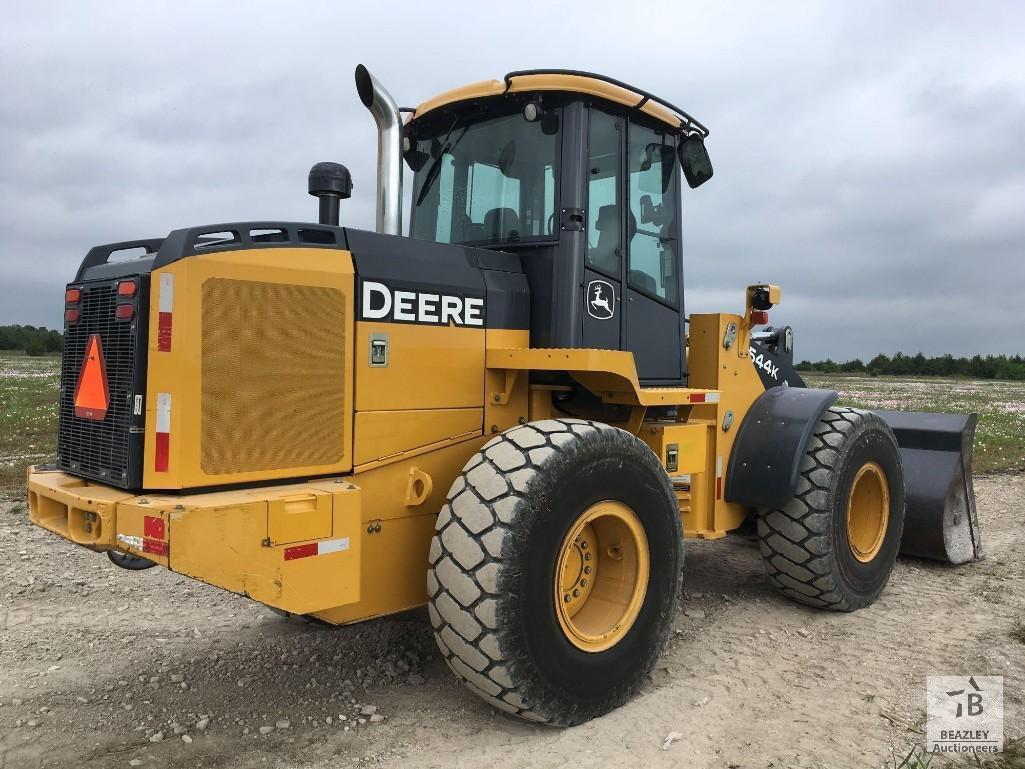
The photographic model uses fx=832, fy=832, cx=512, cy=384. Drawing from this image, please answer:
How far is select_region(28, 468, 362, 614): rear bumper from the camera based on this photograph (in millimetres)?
3221

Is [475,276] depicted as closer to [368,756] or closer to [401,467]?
[401,467]

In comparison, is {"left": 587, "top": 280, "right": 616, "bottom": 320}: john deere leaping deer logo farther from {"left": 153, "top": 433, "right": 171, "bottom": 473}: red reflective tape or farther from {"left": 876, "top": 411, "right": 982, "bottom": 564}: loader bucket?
{"left": 876, "top": 411, "right": 982, "bottom": 564}: loader bucket

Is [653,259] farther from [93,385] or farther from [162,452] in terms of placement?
[93,385]

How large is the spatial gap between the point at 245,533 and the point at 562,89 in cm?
286

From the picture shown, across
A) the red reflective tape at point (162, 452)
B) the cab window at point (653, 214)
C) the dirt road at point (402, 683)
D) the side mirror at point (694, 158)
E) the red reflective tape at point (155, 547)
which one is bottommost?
the dirt road at point (402, 683)

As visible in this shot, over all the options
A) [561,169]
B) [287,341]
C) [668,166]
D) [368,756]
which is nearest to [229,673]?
[368,756]

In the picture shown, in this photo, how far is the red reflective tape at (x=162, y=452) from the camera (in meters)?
3.43

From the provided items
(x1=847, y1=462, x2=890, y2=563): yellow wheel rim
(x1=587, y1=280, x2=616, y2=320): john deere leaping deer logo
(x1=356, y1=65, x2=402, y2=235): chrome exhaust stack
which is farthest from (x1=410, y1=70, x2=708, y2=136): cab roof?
(x1=847, y1=462, x2=890, y2=563): yellow wheel rim

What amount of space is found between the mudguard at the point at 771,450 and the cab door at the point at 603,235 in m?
1.46

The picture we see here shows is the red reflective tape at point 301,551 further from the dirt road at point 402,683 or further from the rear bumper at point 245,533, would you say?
the dirt road at point 402,683

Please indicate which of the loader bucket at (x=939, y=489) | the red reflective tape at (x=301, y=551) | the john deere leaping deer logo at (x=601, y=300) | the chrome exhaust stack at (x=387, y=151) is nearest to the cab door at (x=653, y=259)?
the john deere leaping deer logo at (x=601, y=300)

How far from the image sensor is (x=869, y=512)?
6461 mm

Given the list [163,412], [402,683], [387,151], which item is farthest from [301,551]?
[387,151]

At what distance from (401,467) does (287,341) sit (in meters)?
0.88
